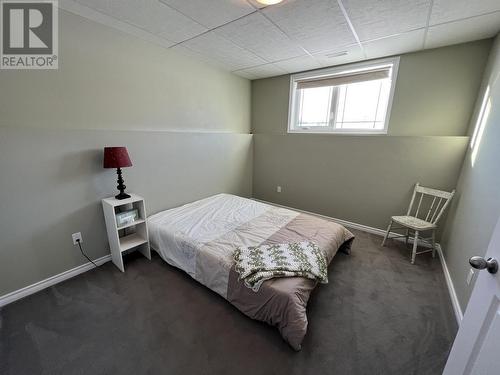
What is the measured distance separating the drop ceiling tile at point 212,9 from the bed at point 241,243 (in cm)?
200

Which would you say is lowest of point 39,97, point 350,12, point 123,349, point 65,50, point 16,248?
point 123,349

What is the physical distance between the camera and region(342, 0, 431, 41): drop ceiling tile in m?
1.58

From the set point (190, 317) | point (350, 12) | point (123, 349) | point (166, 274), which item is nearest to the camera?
point (123, 349)

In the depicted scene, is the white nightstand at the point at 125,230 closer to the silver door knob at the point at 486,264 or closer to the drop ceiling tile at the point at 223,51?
the drop ceiling tile at the point at 223,51

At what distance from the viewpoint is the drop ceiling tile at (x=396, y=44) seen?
206 cm

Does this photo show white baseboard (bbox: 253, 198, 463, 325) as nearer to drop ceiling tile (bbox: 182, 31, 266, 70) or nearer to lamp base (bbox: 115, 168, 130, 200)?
drop ceiling tile (bbox: 182, 31, 266, 70)

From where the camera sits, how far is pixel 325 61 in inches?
109

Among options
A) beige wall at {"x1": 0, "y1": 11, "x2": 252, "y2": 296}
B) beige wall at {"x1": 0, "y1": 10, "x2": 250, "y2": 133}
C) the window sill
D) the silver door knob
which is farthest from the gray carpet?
the window sill

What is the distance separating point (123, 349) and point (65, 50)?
7.92 ft

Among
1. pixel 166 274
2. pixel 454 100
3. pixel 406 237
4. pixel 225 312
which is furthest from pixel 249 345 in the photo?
pixel 454 100

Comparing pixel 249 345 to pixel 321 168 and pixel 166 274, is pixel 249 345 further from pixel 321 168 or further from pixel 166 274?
pixel 321 168

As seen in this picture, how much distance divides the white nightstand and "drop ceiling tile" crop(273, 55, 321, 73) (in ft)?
8.60

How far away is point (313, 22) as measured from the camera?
1.85 m

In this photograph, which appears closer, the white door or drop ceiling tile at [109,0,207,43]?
the white door
